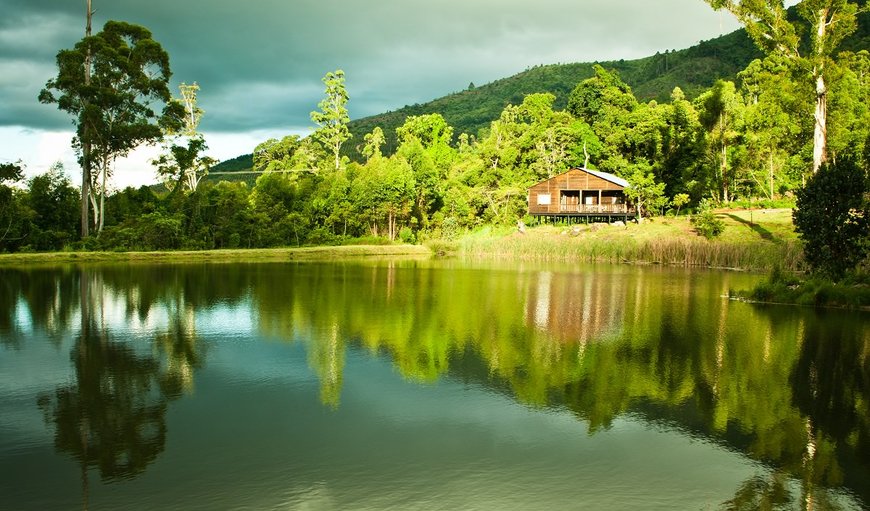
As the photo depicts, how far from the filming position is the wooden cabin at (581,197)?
5375cm

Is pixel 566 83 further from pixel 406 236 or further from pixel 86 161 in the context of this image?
pixel 86 161

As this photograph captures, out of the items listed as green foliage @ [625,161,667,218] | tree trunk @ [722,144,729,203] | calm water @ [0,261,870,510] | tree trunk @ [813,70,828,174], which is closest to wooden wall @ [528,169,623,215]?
green foliage @ [625,161,667,218]

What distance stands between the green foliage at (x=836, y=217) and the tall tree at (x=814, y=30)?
811 centimetres

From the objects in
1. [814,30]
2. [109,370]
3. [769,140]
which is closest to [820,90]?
[814,30]

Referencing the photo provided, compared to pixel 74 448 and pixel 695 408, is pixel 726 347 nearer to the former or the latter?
pixel 695 408

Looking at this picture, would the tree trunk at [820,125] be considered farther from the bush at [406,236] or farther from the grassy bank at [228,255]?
the bush at [406,236]

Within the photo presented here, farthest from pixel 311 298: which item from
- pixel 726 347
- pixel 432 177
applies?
pixel 432 177

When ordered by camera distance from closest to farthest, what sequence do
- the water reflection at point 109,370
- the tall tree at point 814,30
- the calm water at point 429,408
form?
the calm water at point 429,408 < the water reflection at point 109,370 < the tall tree at point 814,30

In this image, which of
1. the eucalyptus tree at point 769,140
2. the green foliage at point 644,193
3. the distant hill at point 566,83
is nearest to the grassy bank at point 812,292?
the eucalyptus tree at point 769,140

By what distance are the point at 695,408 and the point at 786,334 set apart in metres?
6.66

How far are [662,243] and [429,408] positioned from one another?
3200 cm

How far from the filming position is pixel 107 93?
37469mm

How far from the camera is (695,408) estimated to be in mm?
8266

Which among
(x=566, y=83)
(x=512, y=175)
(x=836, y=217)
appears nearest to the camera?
(x=836, y=217)
